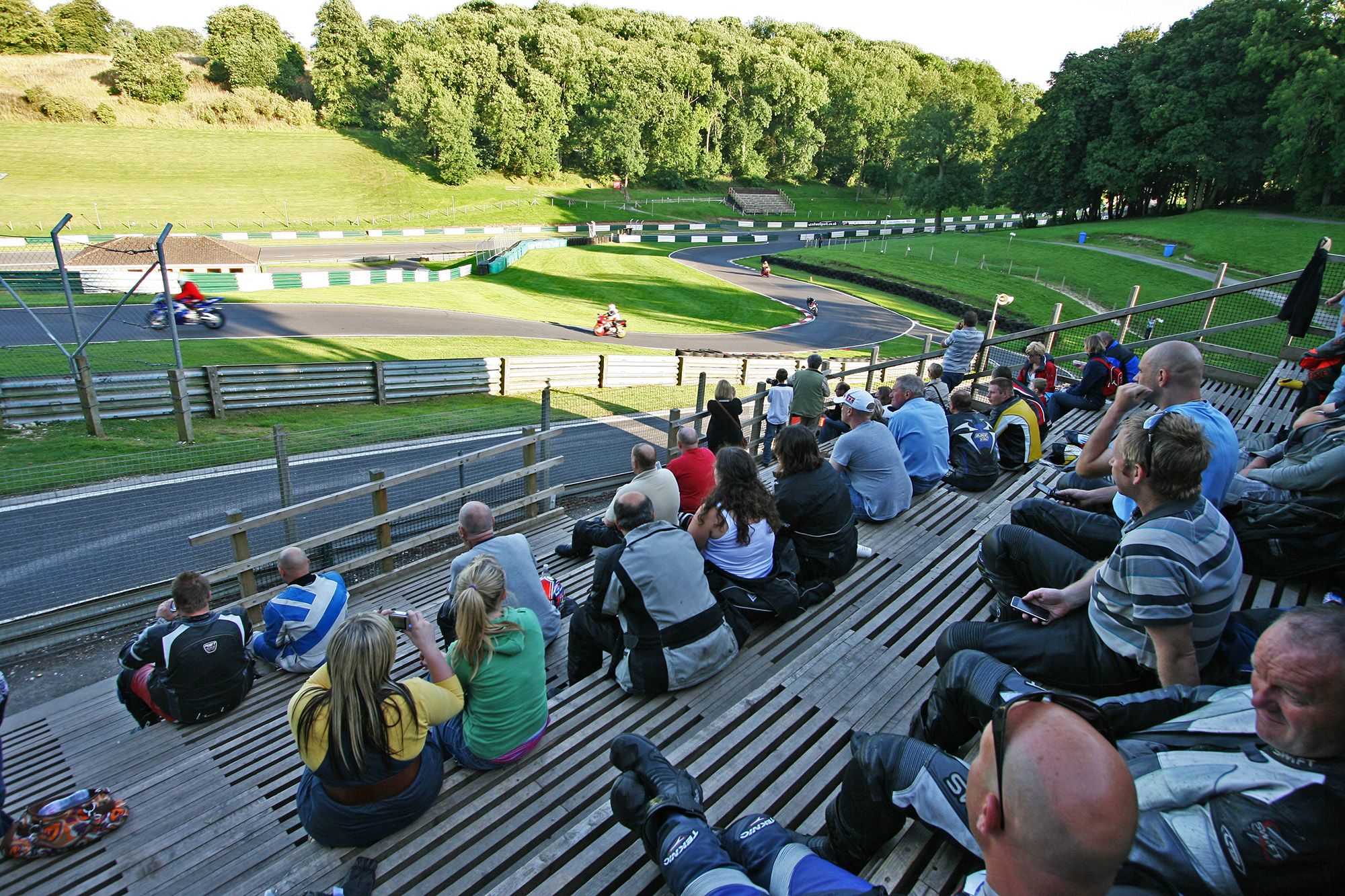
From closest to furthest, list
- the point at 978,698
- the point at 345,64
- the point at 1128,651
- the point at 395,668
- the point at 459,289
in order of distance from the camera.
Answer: the point at 978,698
the point at 1128,651
the point at 395,668
the point at 459,289
the point at 345,64

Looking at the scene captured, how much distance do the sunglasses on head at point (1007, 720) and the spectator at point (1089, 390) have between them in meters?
8.74

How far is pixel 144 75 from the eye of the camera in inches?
2302

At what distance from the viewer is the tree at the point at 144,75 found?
58312 millimetres

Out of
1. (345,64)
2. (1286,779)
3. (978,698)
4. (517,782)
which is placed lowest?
(517,782)

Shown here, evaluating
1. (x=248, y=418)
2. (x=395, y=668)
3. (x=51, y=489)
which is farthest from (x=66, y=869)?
(x=248, y=418)

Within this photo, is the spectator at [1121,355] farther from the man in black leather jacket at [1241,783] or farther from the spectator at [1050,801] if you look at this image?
the spectator at [1050,801]

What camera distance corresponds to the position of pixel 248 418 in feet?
46.0

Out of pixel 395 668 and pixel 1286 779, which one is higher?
pixel 1286 779

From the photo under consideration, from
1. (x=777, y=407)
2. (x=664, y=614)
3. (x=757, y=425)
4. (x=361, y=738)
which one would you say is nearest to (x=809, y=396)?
(x=777, y=407)

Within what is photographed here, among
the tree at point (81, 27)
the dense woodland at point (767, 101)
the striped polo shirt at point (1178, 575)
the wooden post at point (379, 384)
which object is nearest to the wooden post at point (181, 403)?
the wooden post at point (379, 384)

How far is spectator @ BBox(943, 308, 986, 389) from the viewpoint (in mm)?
10500

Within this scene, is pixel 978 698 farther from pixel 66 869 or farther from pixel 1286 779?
pixel 66 869

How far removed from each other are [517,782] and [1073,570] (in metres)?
3.26

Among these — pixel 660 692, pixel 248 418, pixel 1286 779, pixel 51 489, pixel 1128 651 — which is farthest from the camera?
pixel 248 418
